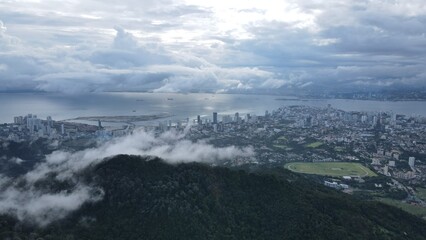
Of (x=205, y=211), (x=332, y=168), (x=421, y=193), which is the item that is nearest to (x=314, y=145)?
(x=332, y=168)

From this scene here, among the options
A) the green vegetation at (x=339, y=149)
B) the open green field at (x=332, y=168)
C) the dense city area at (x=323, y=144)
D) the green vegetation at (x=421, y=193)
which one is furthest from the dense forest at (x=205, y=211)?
the green vegetation at (x=339, y=149)

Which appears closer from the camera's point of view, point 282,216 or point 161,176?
point 282,216

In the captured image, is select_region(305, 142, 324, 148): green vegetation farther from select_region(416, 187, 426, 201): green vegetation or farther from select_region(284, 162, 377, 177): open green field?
select_region(416, 187, 426, 201): green vegetation

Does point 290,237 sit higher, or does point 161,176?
point 161,176

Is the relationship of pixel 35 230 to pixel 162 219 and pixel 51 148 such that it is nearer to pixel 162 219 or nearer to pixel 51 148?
pixel 162 219

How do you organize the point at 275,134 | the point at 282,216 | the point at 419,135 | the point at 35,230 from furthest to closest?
the point at 419,135 < the point at 275,134 < the point at 282,216 < the point at 35,230

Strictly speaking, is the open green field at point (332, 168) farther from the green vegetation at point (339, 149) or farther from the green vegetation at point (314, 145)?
the green vegetation at point (314, 145)

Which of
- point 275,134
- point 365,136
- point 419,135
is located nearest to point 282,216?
point 275,134

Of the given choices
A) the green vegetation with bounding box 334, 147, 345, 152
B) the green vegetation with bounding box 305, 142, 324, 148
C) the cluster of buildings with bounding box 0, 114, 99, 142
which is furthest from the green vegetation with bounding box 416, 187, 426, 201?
the cluster of buildings with bounding box 0, 114, 99, 142

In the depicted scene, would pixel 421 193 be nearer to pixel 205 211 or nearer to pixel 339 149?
pixel 339 149
